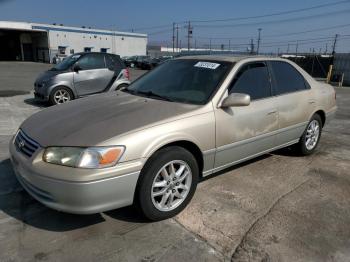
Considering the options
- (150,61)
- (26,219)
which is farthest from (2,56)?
(26,219)

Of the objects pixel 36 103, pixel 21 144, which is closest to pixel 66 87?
pixel 36 103

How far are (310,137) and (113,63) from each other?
6632mm

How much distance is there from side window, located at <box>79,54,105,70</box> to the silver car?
5.71m

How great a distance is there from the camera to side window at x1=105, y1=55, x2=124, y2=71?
395 inches

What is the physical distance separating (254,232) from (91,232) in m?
1.50

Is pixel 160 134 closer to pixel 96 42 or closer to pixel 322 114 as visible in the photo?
pixel 322 114

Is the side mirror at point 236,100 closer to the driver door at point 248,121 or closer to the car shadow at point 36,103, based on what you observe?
the driver door at point 248,121

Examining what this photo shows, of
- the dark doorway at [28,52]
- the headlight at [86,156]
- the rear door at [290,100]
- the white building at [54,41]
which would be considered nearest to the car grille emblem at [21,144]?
the headlight at [86,156]

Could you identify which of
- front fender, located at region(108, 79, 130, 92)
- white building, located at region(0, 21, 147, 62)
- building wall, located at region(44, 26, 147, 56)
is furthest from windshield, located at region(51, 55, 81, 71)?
building wall, located at region(44, 26, 147, 56)

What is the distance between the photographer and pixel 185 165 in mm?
3367

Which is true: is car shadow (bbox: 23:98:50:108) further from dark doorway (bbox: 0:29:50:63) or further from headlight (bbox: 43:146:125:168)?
dark doorway (bbox: 0:29:50:63)

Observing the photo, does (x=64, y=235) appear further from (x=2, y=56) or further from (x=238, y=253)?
(x=2, y=56)

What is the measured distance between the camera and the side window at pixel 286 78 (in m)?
4.55

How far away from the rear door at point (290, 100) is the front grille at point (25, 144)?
9.87ft
